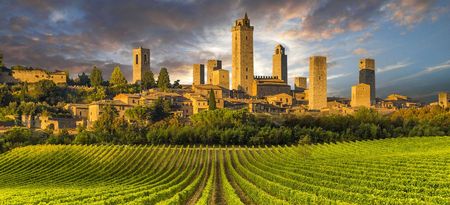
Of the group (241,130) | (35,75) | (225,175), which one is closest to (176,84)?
(35,75)

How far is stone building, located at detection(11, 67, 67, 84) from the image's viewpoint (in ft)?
334

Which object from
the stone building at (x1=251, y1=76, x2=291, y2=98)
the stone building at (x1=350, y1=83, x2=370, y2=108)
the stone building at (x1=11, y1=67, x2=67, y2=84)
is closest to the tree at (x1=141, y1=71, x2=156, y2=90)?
the stone building at (x1=11, y1=67, x2=67, y2=84)

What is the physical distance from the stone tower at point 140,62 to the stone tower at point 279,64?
31301mm

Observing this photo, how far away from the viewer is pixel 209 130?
60094 millimetres

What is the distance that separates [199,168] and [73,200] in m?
22.9

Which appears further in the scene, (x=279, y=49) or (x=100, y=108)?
(x=279, y=49)

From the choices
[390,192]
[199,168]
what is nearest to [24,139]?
[199,168]

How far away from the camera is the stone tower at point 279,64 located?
12812cm

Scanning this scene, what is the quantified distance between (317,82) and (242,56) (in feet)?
59.3

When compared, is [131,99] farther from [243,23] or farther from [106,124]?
[243,23]

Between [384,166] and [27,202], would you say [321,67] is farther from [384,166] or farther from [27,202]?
[27,202]

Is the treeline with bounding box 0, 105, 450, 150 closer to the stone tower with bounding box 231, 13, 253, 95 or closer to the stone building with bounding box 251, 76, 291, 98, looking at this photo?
the stone building with bounding box 251, 76, 291, 98

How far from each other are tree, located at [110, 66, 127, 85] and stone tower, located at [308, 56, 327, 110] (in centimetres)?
3747

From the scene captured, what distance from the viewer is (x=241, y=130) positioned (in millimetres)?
60562
